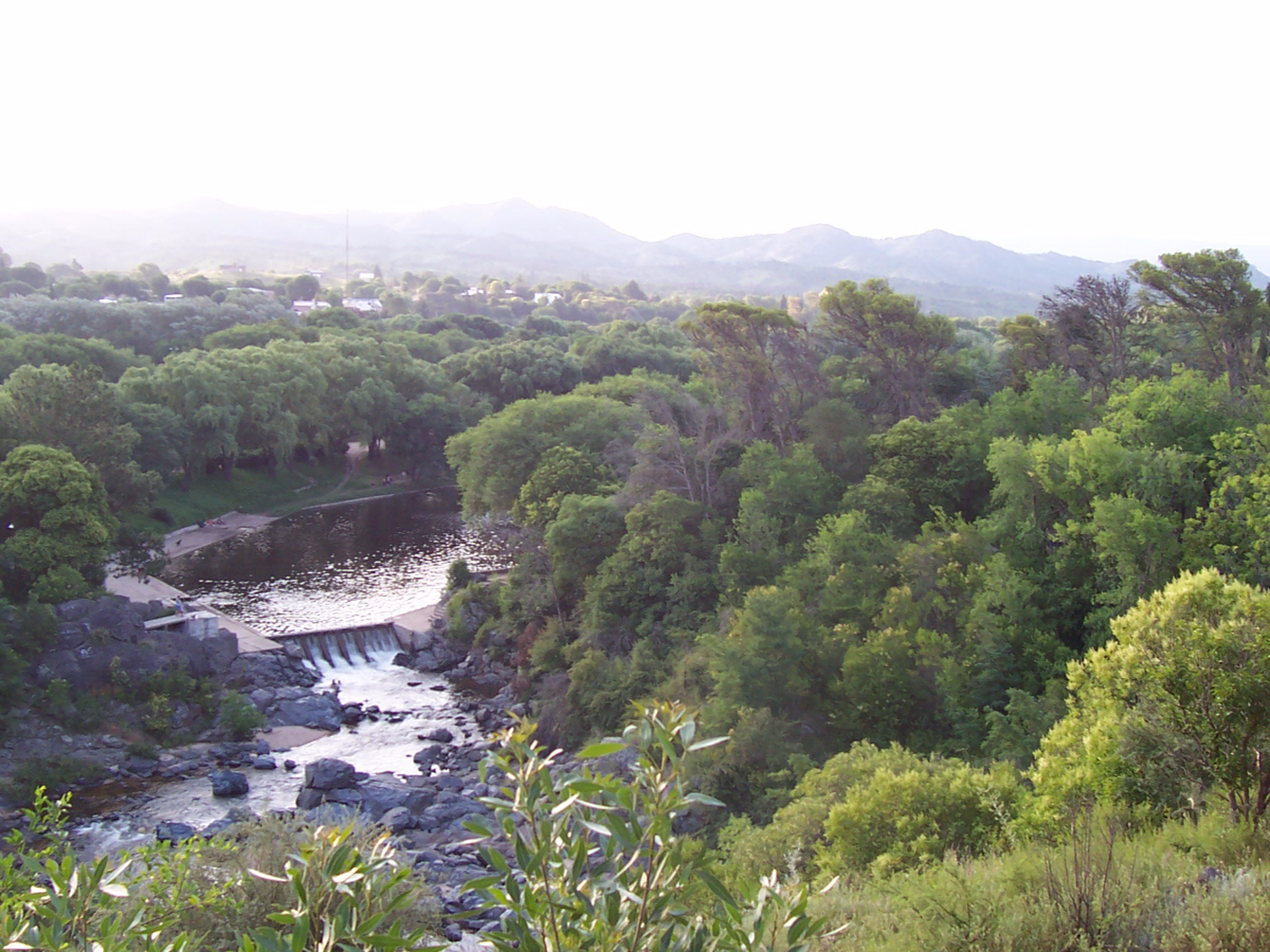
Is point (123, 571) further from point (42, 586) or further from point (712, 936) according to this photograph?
point (712, 936)

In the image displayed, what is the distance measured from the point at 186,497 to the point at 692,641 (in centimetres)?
3419

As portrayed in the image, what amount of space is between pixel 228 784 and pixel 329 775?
2612mm

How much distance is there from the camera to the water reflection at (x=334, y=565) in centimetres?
3547

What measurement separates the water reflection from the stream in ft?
0.23

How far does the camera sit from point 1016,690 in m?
16.6

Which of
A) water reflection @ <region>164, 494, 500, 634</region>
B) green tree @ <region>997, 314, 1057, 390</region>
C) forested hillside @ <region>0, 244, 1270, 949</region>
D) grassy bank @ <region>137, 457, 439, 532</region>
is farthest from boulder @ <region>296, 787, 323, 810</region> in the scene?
grassy bank @ <region>137, 457, 439, 532</region>

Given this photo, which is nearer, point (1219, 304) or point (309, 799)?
point (309, 799)

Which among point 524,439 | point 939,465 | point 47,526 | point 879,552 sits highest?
point 939,465

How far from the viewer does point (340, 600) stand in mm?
36625

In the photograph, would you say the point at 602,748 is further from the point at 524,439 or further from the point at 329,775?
the point at 524,439

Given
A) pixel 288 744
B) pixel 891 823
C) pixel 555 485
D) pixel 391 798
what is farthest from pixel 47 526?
pixel 891 823

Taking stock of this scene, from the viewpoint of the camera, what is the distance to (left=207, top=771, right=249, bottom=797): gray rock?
74.1ft

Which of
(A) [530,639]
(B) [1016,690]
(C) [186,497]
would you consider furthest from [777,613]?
(C) [186,497]

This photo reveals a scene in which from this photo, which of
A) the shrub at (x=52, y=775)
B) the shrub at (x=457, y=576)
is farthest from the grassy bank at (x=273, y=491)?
the shrub at (x=52, y=775)
